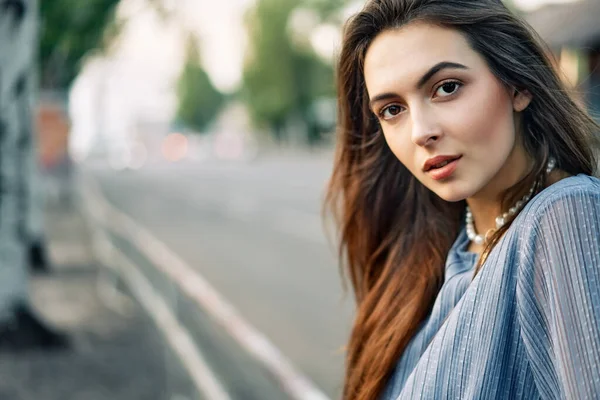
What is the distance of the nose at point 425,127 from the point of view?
122 cm

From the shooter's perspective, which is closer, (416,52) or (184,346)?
(416,52)

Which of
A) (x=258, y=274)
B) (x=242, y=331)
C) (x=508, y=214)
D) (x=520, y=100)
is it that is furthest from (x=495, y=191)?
(x=258, y=274)

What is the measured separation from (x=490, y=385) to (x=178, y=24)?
10568 mm

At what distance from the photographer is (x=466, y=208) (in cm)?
150

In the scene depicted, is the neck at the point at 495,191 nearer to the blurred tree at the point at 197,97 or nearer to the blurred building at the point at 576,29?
the blurred building at the point at 576,29

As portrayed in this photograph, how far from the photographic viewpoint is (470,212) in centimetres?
142

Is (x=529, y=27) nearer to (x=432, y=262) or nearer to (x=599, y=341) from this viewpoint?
(x=432, y=262)

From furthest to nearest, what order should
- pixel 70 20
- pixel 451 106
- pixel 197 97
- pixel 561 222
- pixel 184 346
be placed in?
pixel 197 97 → pixel 70 20 → pixel 184 346 → pixel 451 106 → pixel 561 222

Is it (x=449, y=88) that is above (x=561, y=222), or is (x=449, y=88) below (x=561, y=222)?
above

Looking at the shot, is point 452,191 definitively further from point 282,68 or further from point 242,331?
point 282,68

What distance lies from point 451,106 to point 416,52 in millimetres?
96

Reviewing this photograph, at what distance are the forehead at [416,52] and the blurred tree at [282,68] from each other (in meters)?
60.0

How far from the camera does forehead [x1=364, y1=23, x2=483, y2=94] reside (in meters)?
1.21

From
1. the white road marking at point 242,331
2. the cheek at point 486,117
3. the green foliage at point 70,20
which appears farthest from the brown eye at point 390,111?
the green foliage at point 70,20
